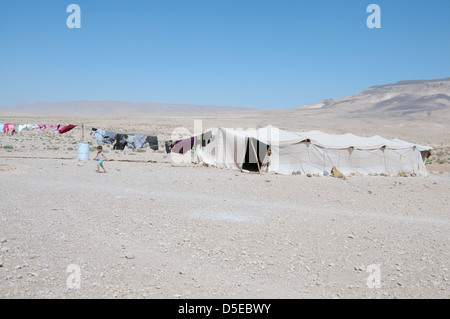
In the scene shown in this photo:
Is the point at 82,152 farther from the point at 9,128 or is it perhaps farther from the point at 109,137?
the point at 9,128

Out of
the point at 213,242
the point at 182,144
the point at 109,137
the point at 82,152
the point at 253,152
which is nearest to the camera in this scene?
the point at 213,242

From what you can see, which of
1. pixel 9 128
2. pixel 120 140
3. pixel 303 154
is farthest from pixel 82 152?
pixel 303 154

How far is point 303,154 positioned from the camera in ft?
58.0

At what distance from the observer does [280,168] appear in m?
17.1

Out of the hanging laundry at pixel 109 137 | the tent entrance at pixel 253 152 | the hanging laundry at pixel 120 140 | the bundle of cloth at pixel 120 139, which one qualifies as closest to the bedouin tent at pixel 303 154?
the tent entrance at pixel 253 152

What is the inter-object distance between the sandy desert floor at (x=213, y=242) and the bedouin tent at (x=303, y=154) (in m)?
5.02

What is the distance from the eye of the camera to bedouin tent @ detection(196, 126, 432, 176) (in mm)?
17391

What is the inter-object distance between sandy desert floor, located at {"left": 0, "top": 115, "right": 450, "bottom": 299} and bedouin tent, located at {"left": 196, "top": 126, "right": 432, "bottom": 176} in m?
5.02

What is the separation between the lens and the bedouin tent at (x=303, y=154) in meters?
17.4

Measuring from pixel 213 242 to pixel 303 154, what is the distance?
11681 millimetres

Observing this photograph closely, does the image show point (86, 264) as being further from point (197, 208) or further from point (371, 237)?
point (371, 237)
